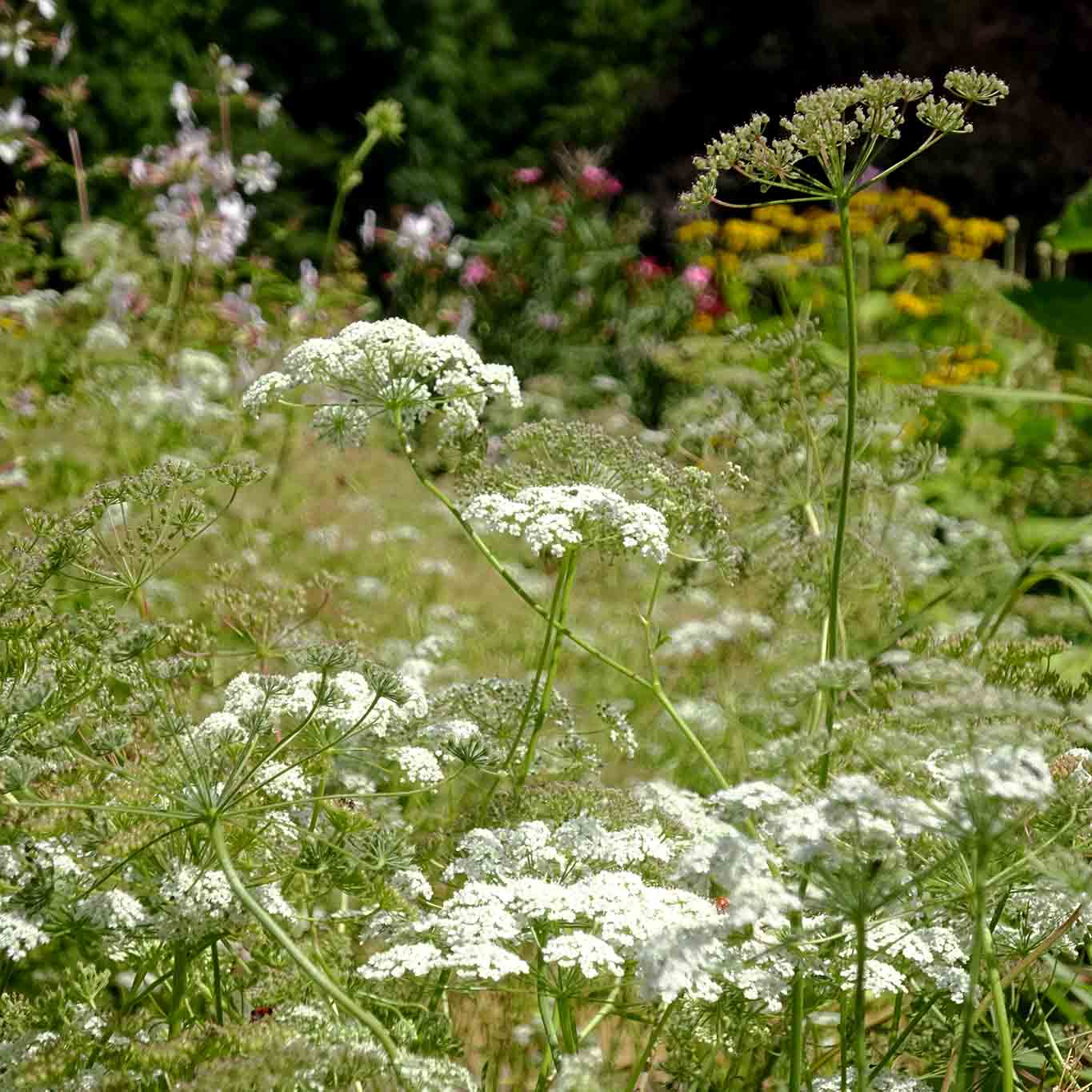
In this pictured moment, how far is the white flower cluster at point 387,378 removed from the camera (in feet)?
7.66

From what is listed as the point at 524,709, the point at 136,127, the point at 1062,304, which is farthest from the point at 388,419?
the point at 136,127

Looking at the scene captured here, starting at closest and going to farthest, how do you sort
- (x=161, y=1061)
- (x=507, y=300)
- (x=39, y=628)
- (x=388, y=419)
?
(x=161, y=1061) < (x=39, y=628) < (x=388, y=419) < (x=507, y=300)

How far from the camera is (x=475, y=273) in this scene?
31.1ft

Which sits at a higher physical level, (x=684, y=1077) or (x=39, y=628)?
(x=39, y=628)

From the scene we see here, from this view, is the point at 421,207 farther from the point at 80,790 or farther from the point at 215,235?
the point at 80,790

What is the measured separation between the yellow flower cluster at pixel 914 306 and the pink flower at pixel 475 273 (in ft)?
9.22

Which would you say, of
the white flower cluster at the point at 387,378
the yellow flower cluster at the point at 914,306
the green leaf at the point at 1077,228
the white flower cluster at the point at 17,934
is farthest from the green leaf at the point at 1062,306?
the white flower cluster at the point at 17,934

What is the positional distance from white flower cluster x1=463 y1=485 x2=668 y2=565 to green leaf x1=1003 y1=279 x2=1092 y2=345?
338 cm

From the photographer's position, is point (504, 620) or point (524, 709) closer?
point (524, 709)

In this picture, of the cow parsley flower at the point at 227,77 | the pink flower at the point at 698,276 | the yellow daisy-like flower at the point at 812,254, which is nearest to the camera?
the cow parsley flower at the point at 227,77

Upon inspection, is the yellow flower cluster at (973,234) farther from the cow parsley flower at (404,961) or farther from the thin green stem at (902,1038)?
the cow parsley flower at (404,961)

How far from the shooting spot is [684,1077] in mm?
2109

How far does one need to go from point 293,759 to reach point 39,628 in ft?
1.47

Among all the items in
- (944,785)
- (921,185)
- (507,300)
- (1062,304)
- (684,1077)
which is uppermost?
(921,185)
